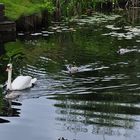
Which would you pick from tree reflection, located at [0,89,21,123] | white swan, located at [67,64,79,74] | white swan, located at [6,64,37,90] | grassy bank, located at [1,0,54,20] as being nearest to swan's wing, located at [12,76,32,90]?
white swan, located at [6,64,37,90]

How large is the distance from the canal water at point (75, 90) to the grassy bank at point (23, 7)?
4162mm

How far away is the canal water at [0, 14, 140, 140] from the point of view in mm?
14883

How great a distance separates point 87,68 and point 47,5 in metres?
20.0

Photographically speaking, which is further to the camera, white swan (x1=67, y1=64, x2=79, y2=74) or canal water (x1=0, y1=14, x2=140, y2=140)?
white swan (x1=67, y1=64, x2=79, y2=74)

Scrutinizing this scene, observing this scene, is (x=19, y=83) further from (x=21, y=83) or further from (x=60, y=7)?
(x=60, y=7)

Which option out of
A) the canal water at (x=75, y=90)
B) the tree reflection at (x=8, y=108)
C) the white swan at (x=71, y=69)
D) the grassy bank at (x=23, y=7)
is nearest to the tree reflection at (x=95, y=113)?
the canal water at (x=75, y=90)

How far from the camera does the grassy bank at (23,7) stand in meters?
37.0

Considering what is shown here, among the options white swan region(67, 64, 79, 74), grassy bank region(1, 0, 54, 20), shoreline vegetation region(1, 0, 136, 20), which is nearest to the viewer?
white swan region(67, 64, 79, 74)

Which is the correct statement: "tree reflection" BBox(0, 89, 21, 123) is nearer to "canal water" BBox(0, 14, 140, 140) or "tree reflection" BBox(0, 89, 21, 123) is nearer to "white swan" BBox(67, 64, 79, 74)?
"canal water" BBox(0, 14, 140, 140)

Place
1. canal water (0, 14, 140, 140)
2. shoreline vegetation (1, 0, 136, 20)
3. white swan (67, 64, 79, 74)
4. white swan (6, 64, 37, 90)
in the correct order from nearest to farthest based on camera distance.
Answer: canal water (0, 14, 140, 140) < white swan (6, 64, 37, 90) < white swan (67, 64, 79, 74) < shoreline vegetation (1, 0, 136, 20)

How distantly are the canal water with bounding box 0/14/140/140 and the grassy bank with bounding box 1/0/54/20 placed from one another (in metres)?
4.16

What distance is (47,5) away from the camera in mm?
42250

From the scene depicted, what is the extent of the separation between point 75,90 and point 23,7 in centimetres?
2147

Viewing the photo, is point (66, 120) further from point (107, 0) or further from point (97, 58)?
point (107, 0)
